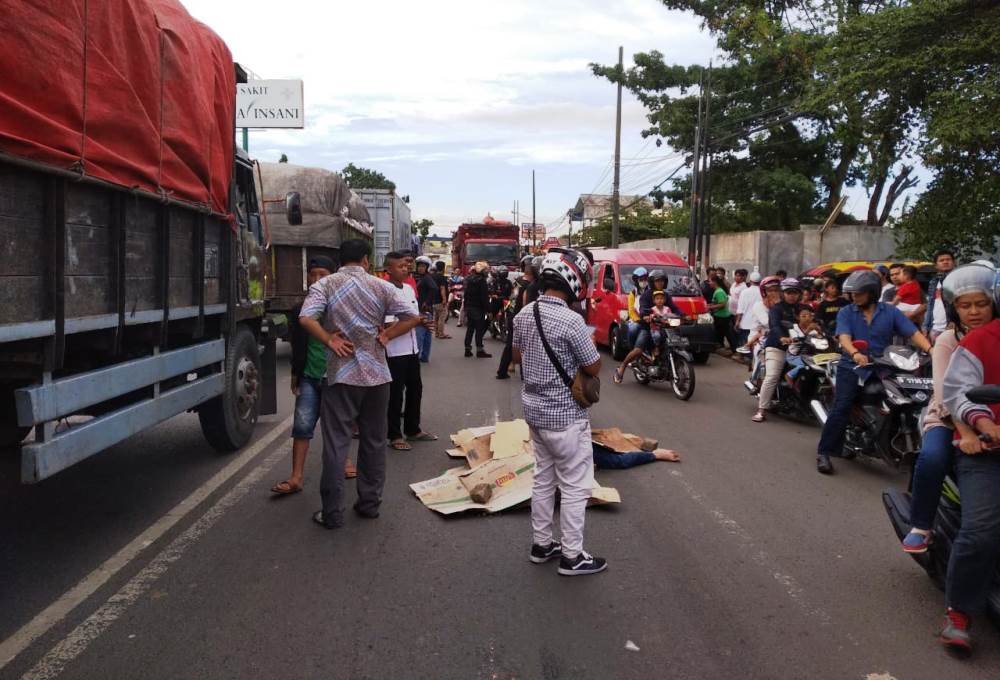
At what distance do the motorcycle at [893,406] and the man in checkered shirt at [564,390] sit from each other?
3.05 meters

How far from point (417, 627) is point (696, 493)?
2946mm

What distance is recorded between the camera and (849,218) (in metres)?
33.4

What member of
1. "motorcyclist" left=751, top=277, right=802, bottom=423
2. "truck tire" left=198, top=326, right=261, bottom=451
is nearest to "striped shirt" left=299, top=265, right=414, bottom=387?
"truck tire" left=198, top=326, right=261, bottom=451

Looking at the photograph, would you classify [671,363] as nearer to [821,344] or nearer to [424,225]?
[821,344]

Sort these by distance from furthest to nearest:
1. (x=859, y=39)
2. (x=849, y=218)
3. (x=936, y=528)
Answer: (x=849, y=218) < (x=859, y=39) < (x=936, y=528)

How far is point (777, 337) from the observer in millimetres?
8938

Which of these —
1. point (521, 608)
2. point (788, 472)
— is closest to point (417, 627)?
point (521, 608)

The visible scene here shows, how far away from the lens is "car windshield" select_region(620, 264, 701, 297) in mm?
15156

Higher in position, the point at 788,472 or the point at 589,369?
the point at 589,369

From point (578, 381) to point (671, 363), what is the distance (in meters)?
6.83

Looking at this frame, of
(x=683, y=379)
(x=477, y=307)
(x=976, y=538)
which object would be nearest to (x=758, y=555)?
(x=976, y=538)

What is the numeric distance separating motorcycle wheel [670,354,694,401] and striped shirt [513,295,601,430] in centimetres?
623

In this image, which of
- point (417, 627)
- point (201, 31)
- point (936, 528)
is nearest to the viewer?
point (417, 627)

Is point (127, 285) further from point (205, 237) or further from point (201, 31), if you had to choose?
point (201, 31)
